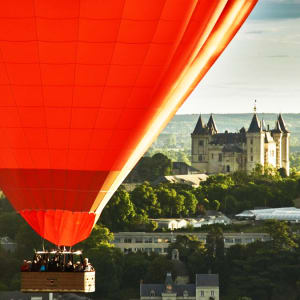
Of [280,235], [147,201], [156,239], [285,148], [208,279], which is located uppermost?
[285,148]

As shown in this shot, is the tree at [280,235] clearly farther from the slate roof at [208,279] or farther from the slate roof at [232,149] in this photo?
the slate roof at [232,149]

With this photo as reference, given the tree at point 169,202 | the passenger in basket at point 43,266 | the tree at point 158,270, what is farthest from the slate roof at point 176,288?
the passenger in basket at point 43,266

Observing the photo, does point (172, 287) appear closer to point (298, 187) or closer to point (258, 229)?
point (258, 229)

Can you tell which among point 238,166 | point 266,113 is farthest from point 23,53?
point 266,113

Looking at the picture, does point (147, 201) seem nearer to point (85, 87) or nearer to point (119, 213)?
point (119, 213)

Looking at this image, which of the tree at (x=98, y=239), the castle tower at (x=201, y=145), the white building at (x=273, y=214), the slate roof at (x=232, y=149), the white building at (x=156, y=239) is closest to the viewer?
the tree at (x=98, y=239)

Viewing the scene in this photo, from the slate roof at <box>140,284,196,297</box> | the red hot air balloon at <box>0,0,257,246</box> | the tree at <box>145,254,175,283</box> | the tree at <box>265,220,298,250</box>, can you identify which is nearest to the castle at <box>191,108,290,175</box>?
the tree at <box>265,220,298,250</box>

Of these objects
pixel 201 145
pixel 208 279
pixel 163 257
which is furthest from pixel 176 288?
pixel 201 145
